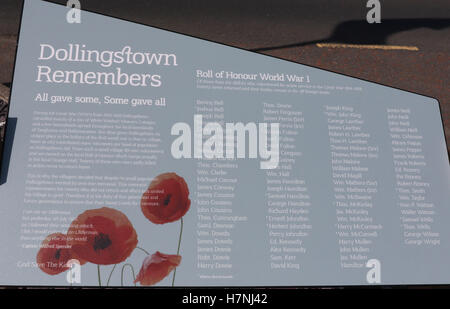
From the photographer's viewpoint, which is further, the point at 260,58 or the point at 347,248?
the point at 260,58

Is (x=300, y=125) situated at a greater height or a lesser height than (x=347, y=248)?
greater

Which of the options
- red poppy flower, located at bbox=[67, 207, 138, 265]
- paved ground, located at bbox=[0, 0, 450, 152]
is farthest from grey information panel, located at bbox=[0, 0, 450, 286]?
paved ground, located at bbox=[0, 0, 450, 152]

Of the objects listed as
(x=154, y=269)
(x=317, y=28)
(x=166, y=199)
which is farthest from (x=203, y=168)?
(x=317, y=28)

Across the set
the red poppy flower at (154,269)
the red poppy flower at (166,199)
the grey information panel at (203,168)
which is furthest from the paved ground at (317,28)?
the red poppy flower at (154,269)

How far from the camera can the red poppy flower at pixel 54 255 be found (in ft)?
8.33

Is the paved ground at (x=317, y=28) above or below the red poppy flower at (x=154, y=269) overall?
above

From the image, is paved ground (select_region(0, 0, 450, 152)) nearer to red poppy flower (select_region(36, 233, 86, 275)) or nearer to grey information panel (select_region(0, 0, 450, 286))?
grey information panel (select_region(0, 0, 450, 286))

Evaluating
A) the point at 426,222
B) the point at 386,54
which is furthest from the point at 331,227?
the point at 386,54

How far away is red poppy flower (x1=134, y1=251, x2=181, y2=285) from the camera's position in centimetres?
258

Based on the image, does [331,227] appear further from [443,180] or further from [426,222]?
[443,180]

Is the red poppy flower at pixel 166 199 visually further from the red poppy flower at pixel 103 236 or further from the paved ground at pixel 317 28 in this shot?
the paved ground at pixel 317 28

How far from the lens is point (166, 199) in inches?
108
